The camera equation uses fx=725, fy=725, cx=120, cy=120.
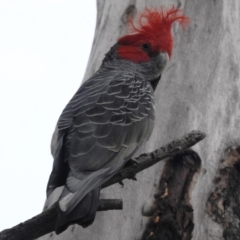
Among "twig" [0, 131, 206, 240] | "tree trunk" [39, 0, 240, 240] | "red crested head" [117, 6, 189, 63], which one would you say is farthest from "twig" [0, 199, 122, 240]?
"red crested head" [117, 6, 189, 63]

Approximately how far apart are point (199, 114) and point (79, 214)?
1643mm

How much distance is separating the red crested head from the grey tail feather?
5.79ft

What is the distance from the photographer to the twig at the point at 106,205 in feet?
13.7

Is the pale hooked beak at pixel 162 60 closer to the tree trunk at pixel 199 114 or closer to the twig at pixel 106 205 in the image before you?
the tree trunk at pixel 199 114

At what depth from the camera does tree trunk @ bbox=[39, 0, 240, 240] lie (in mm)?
5059

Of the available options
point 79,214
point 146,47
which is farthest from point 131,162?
point 146,47

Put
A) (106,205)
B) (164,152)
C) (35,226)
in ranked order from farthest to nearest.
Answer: (164,152)
(106,205)
(35,226)

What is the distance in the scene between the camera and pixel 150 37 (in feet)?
Result: 18.4

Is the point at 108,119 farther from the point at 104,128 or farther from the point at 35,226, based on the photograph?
the point at 35,226

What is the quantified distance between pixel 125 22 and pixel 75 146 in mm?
1690

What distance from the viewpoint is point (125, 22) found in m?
5.99

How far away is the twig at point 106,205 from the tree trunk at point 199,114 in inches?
16.3

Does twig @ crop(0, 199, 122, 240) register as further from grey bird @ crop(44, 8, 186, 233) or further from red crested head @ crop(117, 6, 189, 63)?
red crested head @ crop(117, 6, 189, 63)

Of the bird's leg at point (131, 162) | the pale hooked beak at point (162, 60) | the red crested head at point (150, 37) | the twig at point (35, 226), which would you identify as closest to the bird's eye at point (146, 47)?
the red crested head at point (150, 37)
